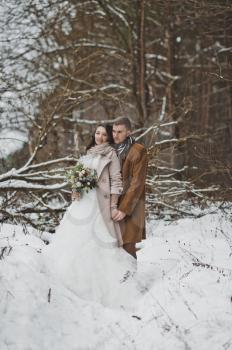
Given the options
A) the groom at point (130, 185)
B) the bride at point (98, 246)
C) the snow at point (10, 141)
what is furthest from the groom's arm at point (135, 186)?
the snow at point (10, 141)

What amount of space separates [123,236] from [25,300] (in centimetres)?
150

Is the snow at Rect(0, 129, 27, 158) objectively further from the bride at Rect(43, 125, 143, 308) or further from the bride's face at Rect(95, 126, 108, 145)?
the bride at Rect(43, 125, 143, 308)

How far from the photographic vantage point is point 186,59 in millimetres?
18484

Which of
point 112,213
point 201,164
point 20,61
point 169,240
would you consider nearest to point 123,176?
point 112,213

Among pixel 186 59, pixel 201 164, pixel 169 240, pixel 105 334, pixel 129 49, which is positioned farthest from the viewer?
pixel 186 59

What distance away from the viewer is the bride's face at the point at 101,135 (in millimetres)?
5383

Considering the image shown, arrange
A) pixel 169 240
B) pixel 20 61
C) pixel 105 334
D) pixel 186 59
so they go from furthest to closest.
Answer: pixel 186 59, pixel 20 61, pixel 169 240, pixel 105 334

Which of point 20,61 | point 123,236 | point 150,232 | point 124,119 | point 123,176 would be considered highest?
point 20,61

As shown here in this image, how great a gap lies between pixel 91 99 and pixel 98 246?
7436 mm

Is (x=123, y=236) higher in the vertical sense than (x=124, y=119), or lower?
lower

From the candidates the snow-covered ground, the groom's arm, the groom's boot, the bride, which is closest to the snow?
the bride

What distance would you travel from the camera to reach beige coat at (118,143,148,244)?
17.2 feet

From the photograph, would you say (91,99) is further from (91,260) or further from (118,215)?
(91,260)

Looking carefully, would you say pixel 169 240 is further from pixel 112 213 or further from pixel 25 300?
pixel 25 300
